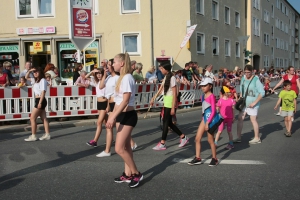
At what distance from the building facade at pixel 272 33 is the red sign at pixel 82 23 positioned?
81.9 ft

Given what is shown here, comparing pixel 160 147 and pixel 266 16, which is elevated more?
pixel 266 16

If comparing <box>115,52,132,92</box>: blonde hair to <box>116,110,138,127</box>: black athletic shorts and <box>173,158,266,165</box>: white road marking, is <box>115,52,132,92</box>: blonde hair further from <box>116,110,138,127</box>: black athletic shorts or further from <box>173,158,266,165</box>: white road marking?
<box>173,158,266,165</box>: white road marking

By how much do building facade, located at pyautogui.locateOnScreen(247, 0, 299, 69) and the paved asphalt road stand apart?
29.8 m

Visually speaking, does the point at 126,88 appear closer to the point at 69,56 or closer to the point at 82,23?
the point at 82,23

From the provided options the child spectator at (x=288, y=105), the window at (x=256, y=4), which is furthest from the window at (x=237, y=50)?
the child spectator at (x=288, y=105)

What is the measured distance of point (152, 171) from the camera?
5629mm

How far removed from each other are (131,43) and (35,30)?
6.08 m

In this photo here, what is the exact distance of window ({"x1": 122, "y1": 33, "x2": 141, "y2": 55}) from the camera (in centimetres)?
2227

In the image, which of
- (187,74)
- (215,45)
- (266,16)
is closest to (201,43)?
(215,45)

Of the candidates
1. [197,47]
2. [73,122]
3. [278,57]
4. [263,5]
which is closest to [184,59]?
[197,47]

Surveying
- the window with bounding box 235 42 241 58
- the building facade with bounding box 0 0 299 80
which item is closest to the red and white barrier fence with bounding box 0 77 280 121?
the building facade with bounding box 0 0 299 80

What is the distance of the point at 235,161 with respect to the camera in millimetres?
6234

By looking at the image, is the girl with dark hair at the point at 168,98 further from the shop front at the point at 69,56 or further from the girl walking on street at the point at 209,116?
the shop front at the point at 69,56

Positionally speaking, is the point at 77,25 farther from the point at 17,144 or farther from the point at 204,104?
the point at 204,104
